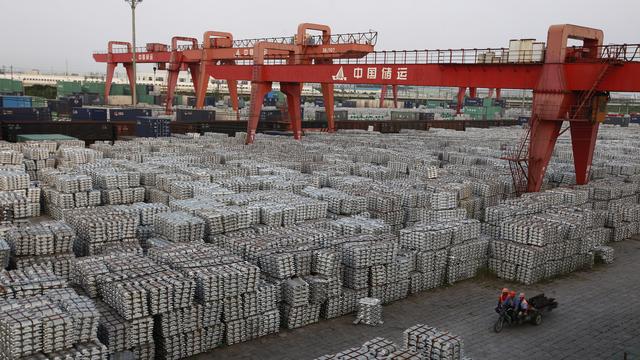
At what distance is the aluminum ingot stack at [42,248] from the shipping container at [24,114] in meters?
35.2

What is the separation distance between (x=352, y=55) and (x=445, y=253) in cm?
2592

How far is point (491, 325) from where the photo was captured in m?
14.8

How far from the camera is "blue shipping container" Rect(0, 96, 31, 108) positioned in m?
52.7

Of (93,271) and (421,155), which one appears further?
(421,155)

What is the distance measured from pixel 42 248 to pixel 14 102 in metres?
46.3

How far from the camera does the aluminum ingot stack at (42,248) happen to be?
14.3 meters

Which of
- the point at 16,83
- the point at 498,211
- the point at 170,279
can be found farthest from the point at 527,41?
the point at 16,83

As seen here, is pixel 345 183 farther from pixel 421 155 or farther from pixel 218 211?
pixel 421 155

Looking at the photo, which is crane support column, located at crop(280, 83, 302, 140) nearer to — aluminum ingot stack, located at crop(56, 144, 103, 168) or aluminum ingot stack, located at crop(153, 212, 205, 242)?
aluminum ingot stack, located at crop(56, 144, 103, 168)

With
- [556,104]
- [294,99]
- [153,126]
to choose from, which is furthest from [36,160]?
[556,104]

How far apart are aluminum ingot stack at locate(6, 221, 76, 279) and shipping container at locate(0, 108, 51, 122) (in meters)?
35.2

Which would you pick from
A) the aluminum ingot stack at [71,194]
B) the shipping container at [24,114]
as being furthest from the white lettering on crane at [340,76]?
the shipping container at [24,114]

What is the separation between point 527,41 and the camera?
24500 millimetres

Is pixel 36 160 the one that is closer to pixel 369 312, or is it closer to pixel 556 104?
pixel 369 312
